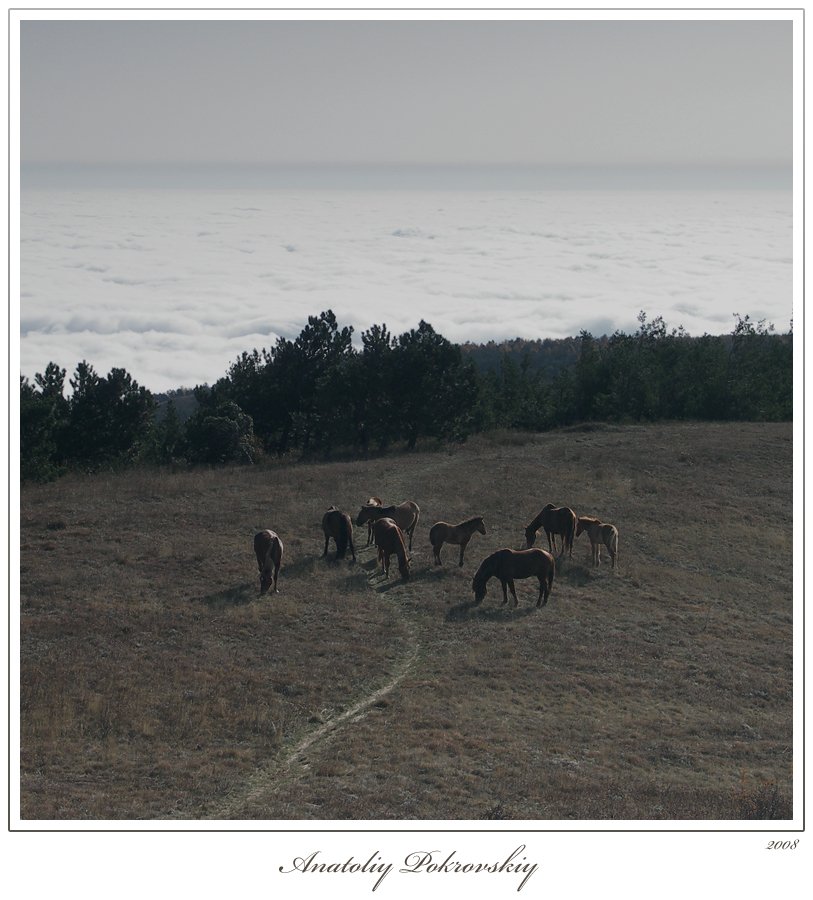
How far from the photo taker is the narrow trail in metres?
14.3

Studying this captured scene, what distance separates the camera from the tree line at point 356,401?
51000 mm

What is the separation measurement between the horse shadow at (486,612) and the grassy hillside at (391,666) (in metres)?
0.10

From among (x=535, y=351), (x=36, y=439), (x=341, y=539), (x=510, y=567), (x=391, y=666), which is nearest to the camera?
(x=391, y=666)

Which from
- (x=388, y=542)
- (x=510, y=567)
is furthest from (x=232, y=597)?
(x=510, y=567)

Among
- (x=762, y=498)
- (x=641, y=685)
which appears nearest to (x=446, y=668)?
(x=641, y=685)

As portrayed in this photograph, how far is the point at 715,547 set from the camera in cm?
3416

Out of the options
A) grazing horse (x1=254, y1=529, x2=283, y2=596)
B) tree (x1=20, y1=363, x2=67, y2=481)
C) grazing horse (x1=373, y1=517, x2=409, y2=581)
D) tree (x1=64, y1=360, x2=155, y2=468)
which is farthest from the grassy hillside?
tree (x1=64, y1=360, x2=155, y2=468)

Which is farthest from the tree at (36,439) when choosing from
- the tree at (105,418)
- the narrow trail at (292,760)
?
the narrow trail at (292,760)

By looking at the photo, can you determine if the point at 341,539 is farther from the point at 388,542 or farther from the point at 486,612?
the point at 486,612

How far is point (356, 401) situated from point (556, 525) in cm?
2603

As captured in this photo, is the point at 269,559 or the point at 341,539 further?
the point at 341,539

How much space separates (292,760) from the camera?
16094mm
